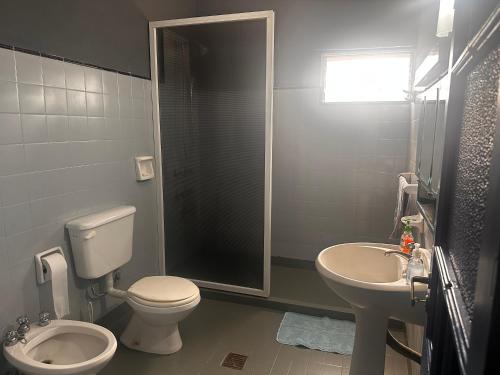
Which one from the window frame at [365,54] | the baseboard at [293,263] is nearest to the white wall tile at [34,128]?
the window frame at [365,54]

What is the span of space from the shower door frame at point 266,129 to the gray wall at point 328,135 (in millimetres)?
792

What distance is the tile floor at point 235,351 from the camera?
2.01m

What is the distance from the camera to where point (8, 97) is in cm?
161

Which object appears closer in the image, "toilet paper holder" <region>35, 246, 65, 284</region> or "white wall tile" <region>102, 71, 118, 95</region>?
"toilet paper holder" <region>35, 246, 65, 284</region>

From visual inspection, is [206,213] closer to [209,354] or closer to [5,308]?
[209,354]

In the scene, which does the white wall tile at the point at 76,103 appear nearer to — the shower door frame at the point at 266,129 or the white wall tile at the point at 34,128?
the white wall tile at the point at 34,128

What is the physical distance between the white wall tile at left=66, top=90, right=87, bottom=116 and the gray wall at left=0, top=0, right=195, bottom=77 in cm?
19

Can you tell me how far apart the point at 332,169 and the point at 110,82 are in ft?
6.48

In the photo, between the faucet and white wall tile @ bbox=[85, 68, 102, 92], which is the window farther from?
the faucet

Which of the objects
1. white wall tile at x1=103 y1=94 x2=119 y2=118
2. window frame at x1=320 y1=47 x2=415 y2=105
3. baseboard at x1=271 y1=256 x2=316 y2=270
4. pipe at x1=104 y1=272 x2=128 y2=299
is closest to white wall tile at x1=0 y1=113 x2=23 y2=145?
white wall tile at x1=103 y1=94 x2=119 y2=118

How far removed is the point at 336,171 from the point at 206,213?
125 centimetres

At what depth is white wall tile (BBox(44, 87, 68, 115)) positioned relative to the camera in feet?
5.95

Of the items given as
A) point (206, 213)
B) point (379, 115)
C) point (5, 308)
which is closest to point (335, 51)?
point (379, 115)

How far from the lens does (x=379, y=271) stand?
166 centimetres
